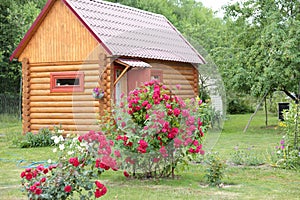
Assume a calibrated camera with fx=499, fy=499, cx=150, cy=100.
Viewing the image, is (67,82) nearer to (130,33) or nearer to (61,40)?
(61,40)

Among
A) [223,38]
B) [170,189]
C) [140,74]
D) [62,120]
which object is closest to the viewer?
[170,189]

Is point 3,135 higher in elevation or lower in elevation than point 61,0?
lower

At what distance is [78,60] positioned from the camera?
14398mm

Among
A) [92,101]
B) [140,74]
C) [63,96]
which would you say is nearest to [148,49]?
[140,74]

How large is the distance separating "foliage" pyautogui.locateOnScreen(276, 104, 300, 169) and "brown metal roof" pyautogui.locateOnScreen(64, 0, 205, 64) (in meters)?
2.04

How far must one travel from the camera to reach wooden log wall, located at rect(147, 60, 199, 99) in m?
8.97

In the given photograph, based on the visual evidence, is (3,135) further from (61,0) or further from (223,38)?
(223,38)

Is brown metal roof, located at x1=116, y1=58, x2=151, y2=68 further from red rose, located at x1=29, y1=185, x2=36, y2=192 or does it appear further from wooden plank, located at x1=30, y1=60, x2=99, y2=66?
red rose, located at x1=29, y1=185, x2=36, y2=192

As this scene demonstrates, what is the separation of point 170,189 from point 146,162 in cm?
67

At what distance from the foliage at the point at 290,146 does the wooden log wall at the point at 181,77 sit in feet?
5.90

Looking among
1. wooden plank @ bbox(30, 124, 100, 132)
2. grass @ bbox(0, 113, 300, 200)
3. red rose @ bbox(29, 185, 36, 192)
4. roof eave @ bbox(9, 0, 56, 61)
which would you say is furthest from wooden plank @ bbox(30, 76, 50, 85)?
red rose @ bbox(29, 185, 36, 192)

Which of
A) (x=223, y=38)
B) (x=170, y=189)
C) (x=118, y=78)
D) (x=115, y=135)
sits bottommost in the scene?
(x=170, y=189)

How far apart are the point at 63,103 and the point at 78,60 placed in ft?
4.51

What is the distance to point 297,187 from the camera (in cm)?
741
